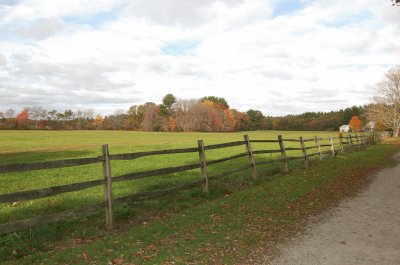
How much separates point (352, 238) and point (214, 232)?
2.69 metres

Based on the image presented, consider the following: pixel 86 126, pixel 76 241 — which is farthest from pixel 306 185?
pixel 86 126

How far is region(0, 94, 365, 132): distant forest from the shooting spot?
11775 centimetres

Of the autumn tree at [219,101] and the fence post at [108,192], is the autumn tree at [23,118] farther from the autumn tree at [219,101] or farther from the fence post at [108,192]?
the fence post at [108,192]

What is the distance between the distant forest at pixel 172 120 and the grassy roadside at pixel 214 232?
352 ft

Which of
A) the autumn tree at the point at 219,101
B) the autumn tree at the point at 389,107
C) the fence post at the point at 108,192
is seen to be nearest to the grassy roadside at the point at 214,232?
the fence post at the point at 108,192

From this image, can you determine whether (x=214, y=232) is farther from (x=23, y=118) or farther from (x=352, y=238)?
(x=23, y=118)

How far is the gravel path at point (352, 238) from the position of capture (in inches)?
215

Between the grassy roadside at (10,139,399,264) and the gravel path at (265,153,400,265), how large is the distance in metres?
0.49

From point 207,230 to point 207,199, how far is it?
3.09 meters

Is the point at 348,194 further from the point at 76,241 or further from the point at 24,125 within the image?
the point at 24,125

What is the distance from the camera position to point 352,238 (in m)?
6.50

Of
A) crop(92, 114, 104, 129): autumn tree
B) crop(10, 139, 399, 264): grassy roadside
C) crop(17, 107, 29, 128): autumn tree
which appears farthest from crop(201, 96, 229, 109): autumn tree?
crop(10, 139, 399, 264): grassy roadside

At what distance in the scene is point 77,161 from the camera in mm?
6852

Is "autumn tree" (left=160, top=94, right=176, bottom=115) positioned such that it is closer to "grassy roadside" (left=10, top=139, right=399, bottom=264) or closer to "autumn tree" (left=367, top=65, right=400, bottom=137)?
"autumn tree" (left=367, top=65, right=400, bottom=137)
